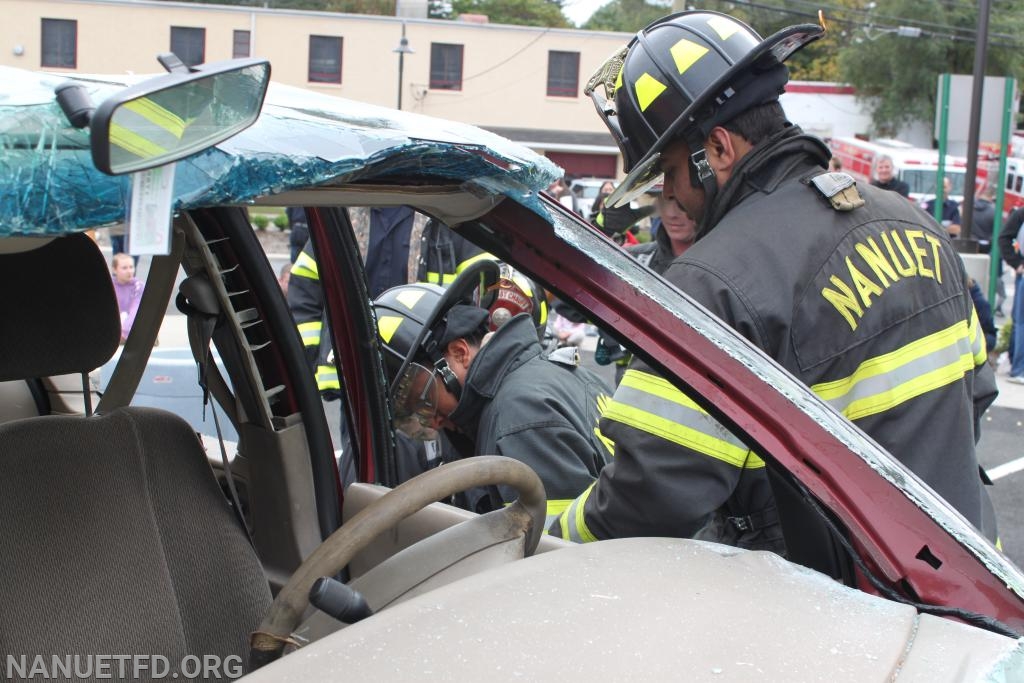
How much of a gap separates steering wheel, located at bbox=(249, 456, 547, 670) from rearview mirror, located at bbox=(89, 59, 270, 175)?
26.9 inches

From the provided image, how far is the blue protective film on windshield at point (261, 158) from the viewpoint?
1189 mm

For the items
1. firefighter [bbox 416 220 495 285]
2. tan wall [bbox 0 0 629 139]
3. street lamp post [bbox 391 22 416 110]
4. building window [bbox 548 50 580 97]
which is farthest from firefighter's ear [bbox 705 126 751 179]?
building window [bbox 548 50 580 97]

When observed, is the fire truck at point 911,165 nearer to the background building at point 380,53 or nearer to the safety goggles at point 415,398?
the background building at point 380,53

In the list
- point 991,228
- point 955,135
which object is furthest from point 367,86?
point 955,135

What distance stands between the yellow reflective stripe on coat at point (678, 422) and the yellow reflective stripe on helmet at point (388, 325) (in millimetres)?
1452

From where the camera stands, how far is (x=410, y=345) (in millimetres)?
3336

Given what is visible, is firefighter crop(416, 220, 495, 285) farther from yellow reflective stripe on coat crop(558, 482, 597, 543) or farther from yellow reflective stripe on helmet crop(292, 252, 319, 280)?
yellow reflective stripe on coat crop(558, 482, 597, 543)

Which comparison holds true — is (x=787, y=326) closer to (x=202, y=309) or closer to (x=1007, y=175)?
(x=202, y=309)

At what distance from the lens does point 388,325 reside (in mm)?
3408

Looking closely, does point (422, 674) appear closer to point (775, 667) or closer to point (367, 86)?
point (775, 667)

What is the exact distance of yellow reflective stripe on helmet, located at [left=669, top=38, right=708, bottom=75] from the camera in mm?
2484

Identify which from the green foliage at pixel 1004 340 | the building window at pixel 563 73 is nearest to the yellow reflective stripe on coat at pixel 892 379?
the green foliage at pixel 1004 340

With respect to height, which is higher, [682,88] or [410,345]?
[682,88]

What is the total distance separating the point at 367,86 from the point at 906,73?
2048cm
